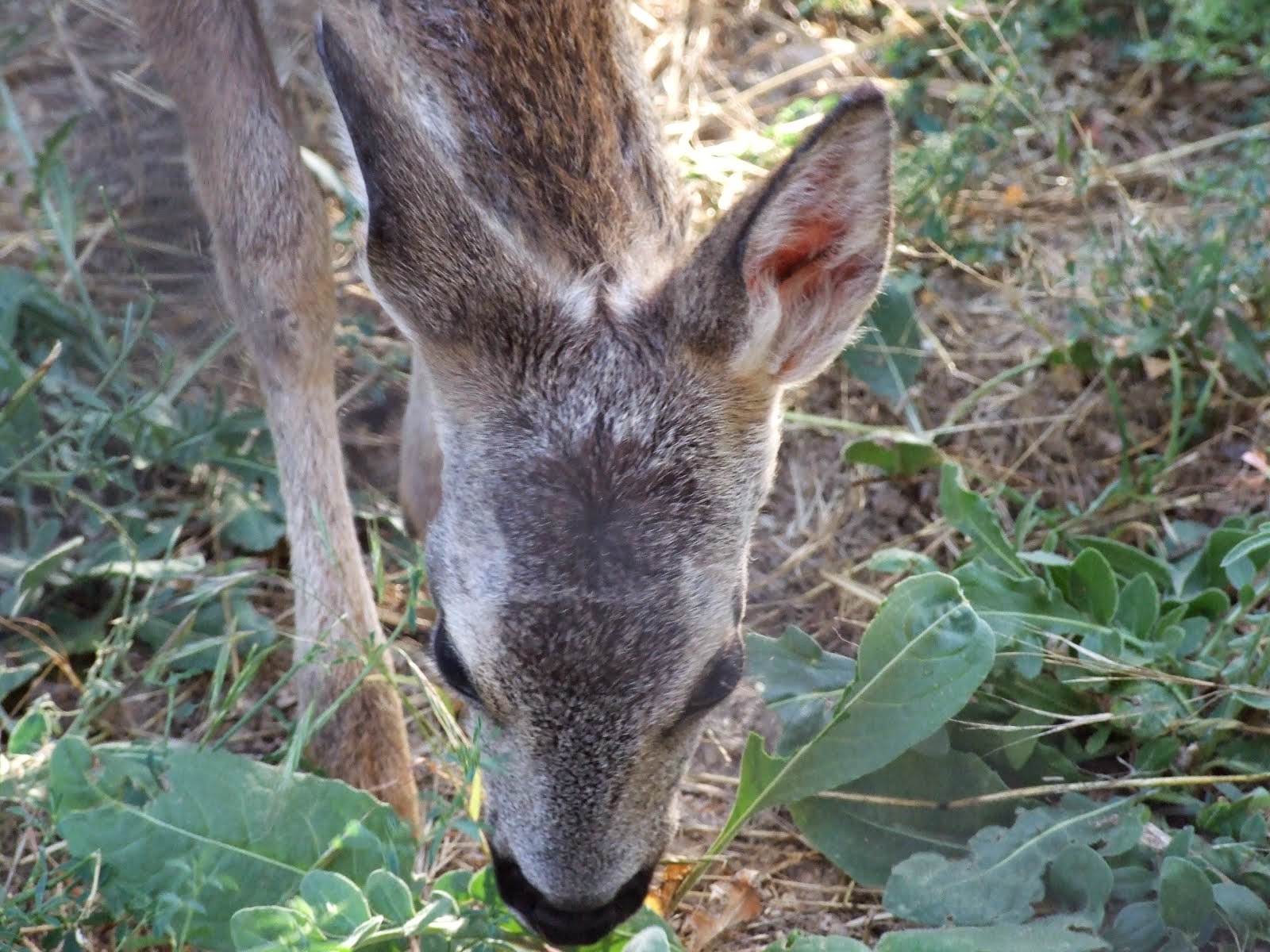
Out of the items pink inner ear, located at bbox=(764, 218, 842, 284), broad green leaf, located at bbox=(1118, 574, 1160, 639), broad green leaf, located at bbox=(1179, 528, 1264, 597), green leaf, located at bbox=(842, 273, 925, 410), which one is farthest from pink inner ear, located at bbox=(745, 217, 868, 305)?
green leaf, located at bbox=(842, 273, 925, 410)

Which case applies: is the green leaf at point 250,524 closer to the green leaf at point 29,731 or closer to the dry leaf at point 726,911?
the green leaf at point 29,731

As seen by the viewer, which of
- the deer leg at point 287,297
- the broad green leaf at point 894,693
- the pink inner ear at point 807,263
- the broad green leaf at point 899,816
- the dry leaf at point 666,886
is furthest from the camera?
the deer leg at point 287,297

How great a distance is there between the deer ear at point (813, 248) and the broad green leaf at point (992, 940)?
4.00 ft

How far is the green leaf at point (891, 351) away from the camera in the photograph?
16.0 feet

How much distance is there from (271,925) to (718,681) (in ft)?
3.32

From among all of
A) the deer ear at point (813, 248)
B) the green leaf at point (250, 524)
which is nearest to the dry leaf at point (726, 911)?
the deer ear at point (813, 248)

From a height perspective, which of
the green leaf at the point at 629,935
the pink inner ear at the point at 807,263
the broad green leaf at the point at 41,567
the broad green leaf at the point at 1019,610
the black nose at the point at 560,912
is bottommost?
the green leaf at the point at 629,935

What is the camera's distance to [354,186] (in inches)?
131

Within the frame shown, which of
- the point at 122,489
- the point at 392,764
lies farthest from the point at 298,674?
the point at 122,489

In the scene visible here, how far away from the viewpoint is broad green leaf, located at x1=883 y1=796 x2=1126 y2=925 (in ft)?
10.5

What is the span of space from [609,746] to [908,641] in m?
0.74

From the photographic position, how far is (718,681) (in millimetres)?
3207

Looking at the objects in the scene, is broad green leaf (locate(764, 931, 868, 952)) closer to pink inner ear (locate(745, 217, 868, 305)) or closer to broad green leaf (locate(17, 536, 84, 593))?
pink inner ear (locate(745, 217, 868, 305))

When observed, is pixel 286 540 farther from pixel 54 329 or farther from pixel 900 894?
pixel 900 894
